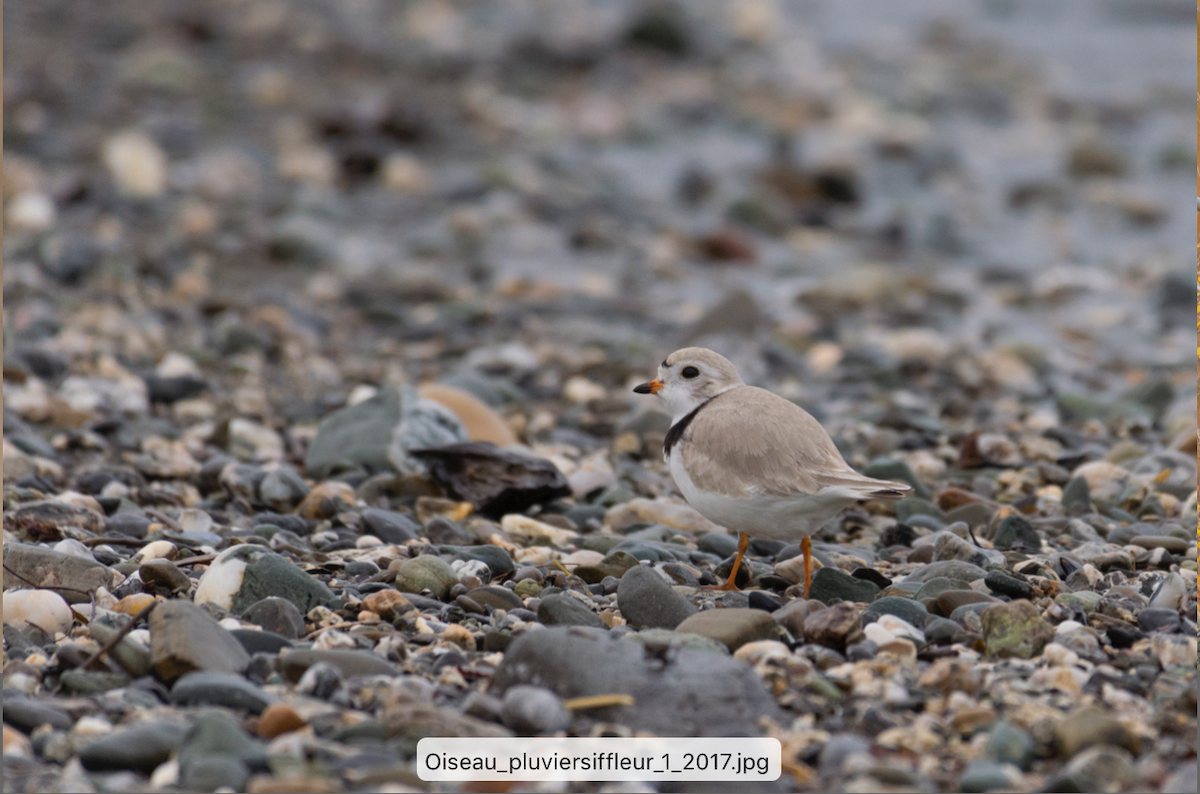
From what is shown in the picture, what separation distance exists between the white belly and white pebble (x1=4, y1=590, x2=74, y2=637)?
227 centimetres

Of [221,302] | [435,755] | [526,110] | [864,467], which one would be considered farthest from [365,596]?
[526,110]

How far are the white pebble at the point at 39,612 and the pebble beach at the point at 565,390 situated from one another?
3 cm

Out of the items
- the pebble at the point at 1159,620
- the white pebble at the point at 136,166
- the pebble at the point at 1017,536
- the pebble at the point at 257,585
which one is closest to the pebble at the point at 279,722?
the pebble at the point at 257,585

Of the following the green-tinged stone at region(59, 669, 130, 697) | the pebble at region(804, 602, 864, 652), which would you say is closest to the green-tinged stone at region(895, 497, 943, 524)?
the pebble at region(804, 602, 864, 652)

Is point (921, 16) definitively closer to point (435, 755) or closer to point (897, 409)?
point (897, 409)

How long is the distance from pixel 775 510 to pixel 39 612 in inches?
101

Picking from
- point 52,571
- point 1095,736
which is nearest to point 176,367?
point 52,571

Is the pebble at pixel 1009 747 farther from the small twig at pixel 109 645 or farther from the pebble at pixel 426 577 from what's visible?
the small twig at pixel 109 645

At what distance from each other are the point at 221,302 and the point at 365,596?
5446 mm

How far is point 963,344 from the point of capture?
9820 mm

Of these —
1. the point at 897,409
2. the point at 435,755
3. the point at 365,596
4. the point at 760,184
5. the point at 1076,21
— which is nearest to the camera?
the point at 435,755

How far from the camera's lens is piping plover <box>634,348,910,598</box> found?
14.9ft

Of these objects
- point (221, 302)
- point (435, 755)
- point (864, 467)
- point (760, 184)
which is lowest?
point (435, 755)

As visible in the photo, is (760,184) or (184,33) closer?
(760,184)
